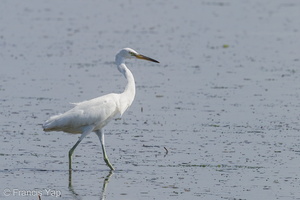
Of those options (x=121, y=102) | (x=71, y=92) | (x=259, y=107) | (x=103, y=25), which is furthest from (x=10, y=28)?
(x=121, y=102)

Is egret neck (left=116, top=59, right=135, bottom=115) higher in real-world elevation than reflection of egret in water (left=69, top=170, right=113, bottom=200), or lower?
higher

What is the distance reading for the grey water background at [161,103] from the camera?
11.5 m

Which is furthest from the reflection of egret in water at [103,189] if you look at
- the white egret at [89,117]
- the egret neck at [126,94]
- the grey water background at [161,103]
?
the egret neck at [126,94]

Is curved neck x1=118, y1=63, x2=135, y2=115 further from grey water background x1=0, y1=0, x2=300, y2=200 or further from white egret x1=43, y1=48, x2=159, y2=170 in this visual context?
grey water background x1=0, y1=0, x2=300, y2=200

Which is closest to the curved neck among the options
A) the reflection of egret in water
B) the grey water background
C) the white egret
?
the white egret

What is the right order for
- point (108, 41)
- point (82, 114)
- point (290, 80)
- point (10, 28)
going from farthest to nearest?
point (10, 28) → point (108, 41) → point (290, 80) → point (82, 114)

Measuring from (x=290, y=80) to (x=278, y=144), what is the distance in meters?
6.41

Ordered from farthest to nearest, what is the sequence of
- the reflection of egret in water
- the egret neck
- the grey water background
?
the egret neck < the grey water background < the reflection of egret in water

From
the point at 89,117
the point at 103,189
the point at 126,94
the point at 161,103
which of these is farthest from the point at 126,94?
the point at 161,103

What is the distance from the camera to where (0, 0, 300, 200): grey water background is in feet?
37.8

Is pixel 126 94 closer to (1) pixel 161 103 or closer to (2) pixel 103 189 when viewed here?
(2) pixel 103 189

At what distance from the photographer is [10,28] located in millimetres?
27984

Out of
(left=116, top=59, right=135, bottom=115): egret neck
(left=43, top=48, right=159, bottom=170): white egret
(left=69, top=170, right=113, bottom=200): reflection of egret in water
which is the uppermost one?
(left=116, top=59, right=135, bottom=115): egret neck

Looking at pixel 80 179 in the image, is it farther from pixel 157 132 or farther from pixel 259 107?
pixel 259 107
